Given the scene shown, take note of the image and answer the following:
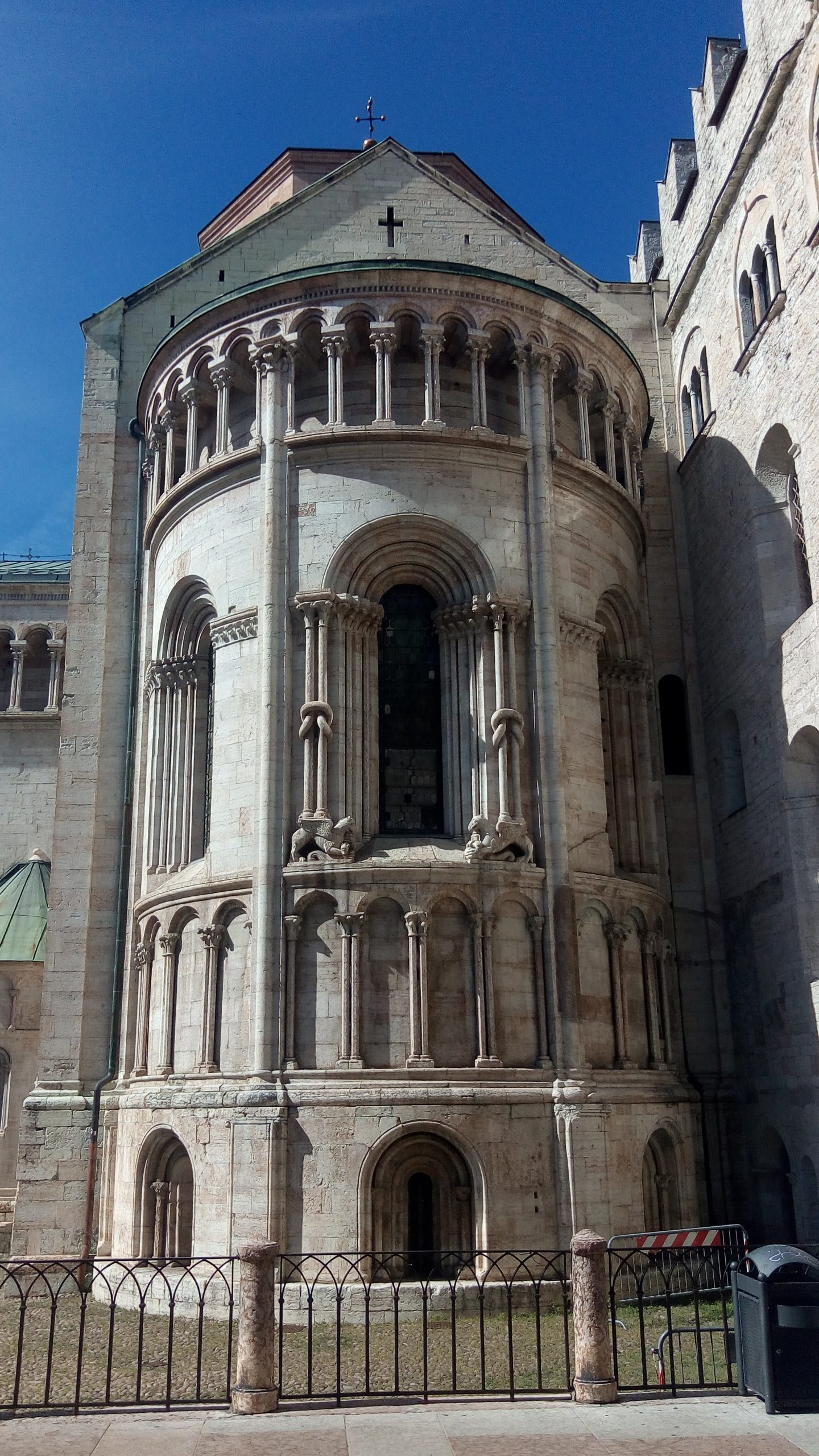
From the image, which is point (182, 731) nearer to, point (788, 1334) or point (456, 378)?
point (456, 378)

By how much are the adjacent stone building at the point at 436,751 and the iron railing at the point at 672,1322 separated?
103 cm

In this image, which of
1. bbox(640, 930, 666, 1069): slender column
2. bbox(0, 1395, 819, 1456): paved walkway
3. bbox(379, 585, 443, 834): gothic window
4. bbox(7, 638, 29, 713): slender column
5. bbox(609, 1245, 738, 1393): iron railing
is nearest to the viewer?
bbox(0, 1395, 819, 1456): paved walkway

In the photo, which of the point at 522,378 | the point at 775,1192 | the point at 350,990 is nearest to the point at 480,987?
the point at 350,990

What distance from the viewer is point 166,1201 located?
19.5m

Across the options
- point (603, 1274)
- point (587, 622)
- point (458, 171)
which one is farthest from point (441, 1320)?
point (458, 171)

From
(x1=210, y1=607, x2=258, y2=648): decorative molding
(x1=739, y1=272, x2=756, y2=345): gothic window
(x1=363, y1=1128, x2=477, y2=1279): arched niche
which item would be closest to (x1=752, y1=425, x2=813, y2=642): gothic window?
(x1=739, y1=272, x2=756, y2=345): gothic window

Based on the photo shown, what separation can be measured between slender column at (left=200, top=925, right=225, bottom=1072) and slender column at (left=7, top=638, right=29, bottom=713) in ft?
63.8

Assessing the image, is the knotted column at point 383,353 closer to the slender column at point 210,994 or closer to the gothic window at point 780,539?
the gothic window at point 780,539

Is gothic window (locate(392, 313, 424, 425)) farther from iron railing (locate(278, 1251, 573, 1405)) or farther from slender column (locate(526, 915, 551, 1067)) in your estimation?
iron railing (locate(278, 1251, 573, 1405))

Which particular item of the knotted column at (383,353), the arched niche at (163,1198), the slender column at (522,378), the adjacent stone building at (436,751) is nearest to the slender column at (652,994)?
the adjacent stone building at (436,751)

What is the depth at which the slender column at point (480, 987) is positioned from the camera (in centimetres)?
1839

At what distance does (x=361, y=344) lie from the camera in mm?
21969

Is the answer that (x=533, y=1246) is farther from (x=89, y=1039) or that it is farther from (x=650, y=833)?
(x=89, y=1039)

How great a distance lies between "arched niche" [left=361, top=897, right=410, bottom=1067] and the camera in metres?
18.3
